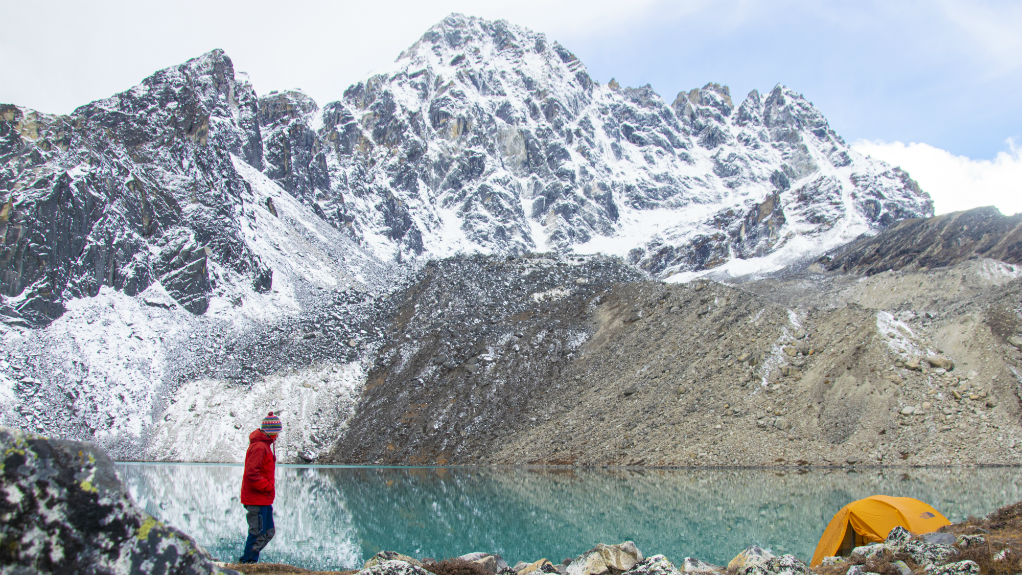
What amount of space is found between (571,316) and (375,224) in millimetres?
102600

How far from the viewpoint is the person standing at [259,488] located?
33.1 ft

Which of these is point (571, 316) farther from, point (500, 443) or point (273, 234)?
point (273, 234)

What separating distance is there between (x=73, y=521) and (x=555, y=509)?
2203cm

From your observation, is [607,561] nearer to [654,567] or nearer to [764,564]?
[654,567]

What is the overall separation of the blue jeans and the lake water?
12.4 feet

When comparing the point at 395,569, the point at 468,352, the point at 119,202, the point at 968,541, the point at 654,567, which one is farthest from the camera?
the point at 119,202

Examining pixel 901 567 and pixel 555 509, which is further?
pixel 555 509

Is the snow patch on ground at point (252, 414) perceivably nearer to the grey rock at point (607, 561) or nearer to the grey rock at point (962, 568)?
the grey rock at point (607, 561)

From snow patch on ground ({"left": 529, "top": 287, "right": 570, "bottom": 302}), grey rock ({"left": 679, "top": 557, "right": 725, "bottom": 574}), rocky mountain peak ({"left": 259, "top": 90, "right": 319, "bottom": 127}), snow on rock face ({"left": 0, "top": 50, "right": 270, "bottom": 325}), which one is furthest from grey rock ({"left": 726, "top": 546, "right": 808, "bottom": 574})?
rocky mountain peak ({"left": 259, "top": 90, "right": 319, "bottom": 127})

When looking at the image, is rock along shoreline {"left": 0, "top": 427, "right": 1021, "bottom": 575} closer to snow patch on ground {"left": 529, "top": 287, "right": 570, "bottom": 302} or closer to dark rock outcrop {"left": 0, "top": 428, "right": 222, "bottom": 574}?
dark rock outcrop {"left": 0, "top": 428, "right": 222, "bottom": 574}

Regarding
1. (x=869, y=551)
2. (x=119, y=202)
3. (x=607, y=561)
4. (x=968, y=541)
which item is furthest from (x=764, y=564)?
(x=119, y=202)

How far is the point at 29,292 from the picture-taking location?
233 ft

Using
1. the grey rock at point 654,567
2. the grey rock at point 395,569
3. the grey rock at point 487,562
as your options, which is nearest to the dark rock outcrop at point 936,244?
the grey rock at point 654,567

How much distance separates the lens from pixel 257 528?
1025cm
